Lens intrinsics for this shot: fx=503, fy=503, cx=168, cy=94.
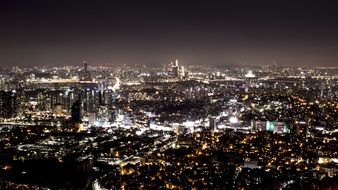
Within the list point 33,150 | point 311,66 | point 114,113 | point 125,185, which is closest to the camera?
point 125,185

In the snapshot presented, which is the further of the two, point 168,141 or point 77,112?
point 77,112

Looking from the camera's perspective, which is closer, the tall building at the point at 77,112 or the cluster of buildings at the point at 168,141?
the cluster of buildings at the point at 168,141

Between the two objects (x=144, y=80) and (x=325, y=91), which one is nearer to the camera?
(x=325, y=91)

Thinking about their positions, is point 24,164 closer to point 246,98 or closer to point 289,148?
point 289,148

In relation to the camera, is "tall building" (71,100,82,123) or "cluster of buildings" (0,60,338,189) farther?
"tall building" (71,100,82,123)

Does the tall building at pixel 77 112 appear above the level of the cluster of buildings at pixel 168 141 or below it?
above

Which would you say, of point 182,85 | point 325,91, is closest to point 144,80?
point 182,85

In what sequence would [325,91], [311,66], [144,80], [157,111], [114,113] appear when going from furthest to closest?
[311,66] → [144,80] → [325,91] → [157,111] → [114,113]

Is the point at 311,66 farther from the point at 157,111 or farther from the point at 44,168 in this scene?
the point at 44,168

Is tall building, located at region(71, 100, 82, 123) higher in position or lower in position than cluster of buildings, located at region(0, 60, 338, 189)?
higher

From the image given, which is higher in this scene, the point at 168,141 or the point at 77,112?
the point at 77,112
